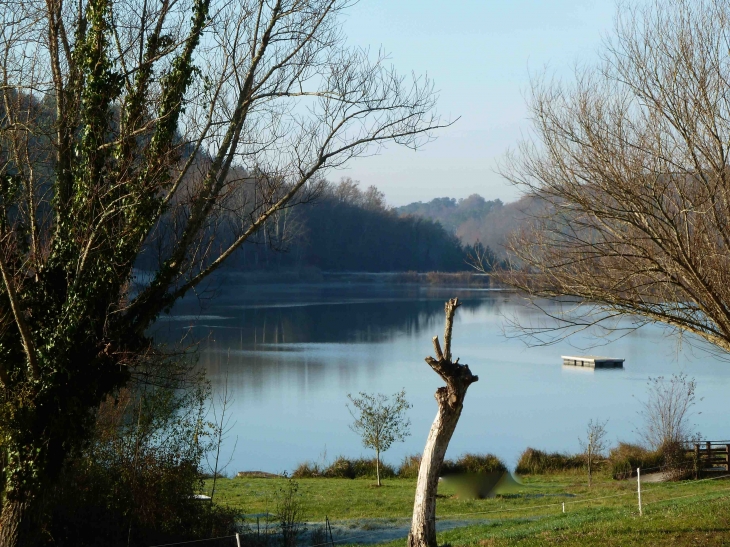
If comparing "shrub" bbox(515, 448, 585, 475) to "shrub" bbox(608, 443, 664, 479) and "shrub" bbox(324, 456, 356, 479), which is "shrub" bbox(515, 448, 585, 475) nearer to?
"shrub" bbox(608, 443, 664, 479)

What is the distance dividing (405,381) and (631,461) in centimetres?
1328

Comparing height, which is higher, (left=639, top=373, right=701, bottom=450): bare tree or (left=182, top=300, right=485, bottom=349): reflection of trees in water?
(left=182, top=300, right=485, bottom=349): reflection of trees in water

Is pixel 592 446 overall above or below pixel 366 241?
below

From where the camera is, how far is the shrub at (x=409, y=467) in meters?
21.4

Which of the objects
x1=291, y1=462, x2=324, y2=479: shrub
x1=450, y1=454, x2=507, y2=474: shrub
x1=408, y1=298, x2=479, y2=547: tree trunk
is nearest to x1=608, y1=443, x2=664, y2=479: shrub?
x1=450, y1=454, x2=507, y2=474: shrub

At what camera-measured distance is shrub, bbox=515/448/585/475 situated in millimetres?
21969

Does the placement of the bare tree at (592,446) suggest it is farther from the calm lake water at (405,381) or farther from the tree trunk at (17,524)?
the tree trunk at (17,524)

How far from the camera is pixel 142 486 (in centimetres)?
1118

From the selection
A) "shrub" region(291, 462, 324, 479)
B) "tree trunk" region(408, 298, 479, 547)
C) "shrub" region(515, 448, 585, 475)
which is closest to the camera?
"tree trunk" region(408, 298, 479, 547)

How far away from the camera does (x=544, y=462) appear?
73.0 ft

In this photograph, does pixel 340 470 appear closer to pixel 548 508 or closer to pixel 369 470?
pixel 369 470

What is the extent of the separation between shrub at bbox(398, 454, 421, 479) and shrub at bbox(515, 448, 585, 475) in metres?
2.85

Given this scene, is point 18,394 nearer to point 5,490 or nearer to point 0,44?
point 5,490

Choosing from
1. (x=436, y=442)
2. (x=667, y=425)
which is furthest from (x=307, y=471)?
(x=436, y=442)
